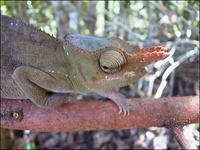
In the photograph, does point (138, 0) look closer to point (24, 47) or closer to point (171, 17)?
point (171, 17)

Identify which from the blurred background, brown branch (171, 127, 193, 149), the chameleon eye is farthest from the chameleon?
the blurred background

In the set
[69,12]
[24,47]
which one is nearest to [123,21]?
[69,12]

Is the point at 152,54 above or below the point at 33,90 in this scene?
above

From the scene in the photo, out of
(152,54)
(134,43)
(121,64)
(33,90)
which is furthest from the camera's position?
(134,43)

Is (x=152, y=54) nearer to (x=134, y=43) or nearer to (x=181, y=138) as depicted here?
(x=181, y=138)

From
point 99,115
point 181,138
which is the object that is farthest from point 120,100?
point 181,138

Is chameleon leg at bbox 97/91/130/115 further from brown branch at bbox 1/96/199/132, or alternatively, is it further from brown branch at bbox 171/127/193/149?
brown branch at bbox 171/127/193/149

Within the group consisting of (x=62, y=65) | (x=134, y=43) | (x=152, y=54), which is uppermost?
(x=152, y=54)
